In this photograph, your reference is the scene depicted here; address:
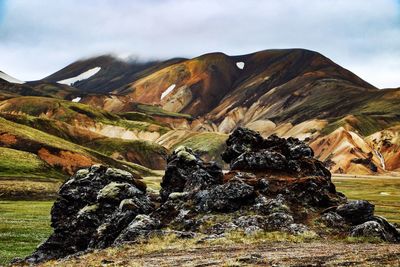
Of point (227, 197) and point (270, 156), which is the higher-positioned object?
point (270, 156)

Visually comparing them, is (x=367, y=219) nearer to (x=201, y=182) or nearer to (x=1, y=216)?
(x=201, y=182)

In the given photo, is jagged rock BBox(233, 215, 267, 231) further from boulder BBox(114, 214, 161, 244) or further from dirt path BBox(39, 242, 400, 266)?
boulder BBox(114, 214, 161, 244)

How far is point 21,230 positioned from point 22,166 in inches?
3896

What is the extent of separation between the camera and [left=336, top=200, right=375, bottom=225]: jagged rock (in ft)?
147

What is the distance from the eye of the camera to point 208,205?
4712 cm

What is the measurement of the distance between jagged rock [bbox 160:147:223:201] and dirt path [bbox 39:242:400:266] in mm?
14734

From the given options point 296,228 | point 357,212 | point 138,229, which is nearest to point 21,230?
point 138,229

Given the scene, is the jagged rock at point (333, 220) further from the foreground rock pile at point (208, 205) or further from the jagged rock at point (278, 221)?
the jagged rock at point (278, 221)

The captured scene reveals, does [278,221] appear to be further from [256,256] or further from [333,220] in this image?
[256,256]

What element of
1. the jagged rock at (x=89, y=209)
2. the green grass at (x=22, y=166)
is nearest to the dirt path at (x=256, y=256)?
the jagged rock at (x=89, y=209)

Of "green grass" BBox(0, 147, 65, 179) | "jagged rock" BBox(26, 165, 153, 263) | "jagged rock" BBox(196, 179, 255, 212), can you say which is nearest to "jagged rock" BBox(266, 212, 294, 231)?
"jagged rock" BBox(196, 179, 255, 212)

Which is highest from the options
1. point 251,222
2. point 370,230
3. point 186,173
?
point 186,173

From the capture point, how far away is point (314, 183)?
49938 millimetres

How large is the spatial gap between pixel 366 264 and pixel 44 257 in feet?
97.6
